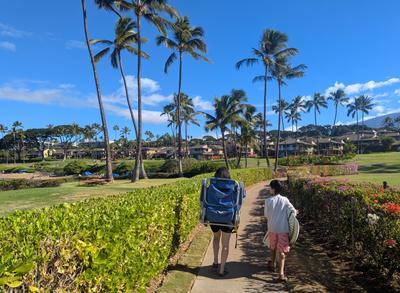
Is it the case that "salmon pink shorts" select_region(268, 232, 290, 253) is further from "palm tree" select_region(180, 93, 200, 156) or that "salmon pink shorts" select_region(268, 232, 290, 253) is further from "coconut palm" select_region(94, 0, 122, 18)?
"palm tree" select_region(180, 93, 200, 156)

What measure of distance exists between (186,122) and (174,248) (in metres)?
73.5

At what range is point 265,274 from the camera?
655 cm

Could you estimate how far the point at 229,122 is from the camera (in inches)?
1812

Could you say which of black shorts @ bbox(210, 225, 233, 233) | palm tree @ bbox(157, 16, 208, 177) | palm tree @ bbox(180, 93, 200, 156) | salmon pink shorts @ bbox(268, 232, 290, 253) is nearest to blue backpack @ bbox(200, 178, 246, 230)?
black shorts @ bbox(210, 225, 233, 233)

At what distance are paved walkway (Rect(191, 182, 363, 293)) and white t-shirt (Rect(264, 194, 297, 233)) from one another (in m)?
0.81

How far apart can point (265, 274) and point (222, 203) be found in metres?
1.43

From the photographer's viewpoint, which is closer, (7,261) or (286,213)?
(7,261)

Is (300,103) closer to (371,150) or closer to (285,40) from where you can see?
(371,150)

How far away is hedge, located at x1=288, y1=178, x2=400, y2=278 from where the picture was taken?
17.7 ft

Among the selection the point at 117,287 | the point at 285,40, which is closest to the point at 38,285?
the point at 117,287

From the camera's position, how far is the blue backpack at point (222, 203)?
6.24m

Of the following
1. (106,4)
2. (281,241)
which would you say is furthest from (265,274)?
(106,4)

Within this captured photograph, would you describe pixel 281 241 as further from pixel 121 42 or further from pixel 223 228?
pixel 121 42

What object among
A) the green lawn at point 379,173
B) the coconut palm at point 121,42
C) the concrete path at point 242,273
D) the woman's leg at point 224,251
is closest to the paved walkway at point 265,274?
the concrete path at point 242,273
